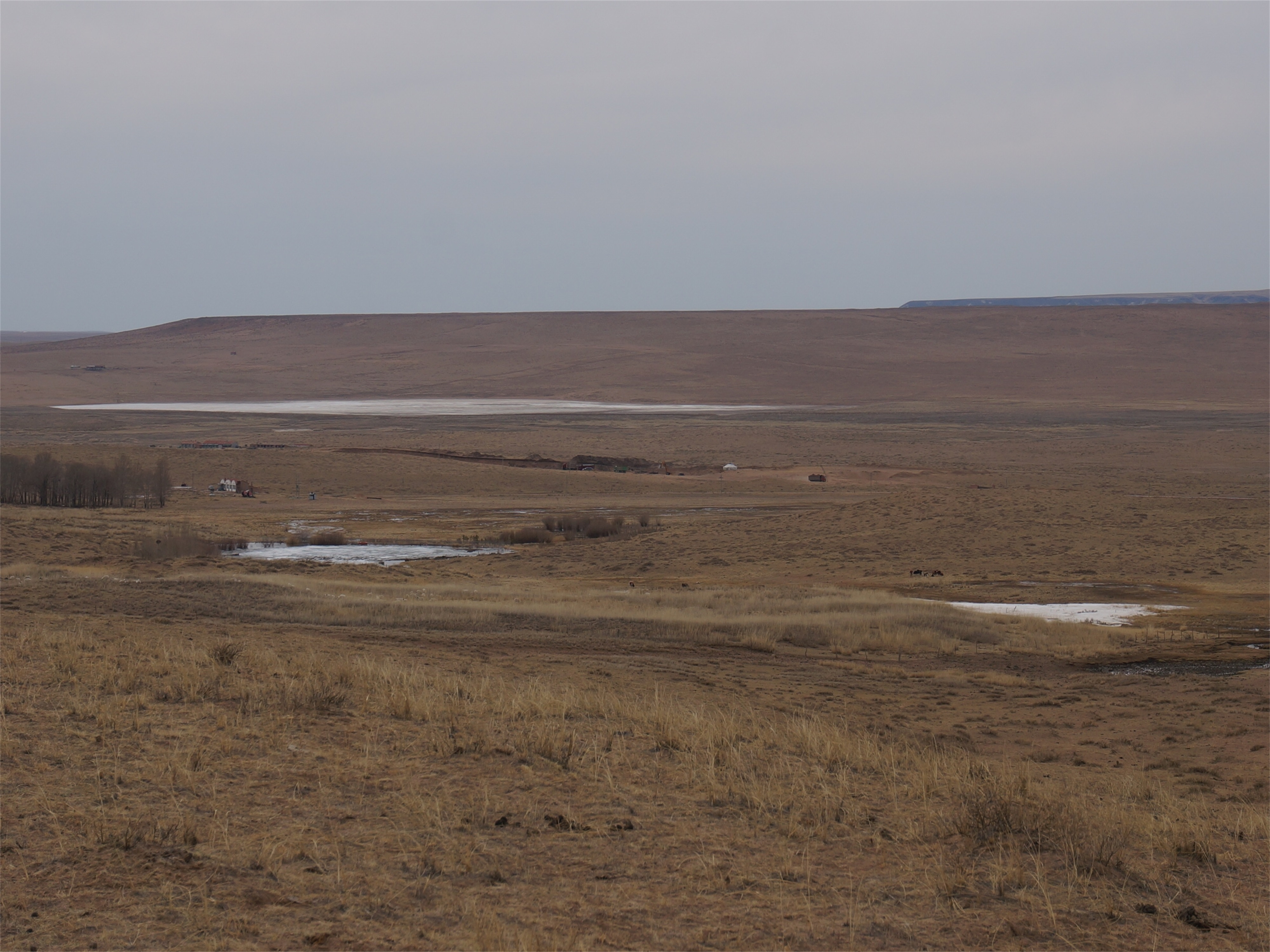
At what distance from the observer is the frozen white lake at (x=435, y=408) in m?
90.8

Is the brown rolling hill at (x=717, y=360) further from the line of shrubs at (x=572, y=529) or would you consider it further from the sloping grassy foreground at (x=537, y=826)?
the sloping grassy foreground at (x=537, y=826)

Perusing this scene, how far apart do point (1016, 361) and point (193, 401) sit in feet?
276

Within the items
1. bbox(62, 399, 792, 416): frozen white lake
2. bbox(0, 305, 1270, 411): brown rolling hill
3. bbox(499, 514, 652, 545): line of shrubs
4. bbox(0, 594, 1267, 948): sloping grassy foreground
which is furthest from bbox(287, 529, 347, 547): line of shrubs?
bbox(0, 305, 1270, 411): brown rolling hill

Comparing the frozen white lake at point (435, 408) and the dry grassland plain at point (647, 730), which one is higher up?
the frozen white lake at point (435, 408)

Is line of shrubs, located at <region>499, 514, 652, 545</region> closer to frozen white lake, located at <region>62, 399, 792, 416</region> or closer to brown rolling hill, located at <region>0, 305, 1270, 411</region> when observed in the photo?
frozen white lake, located at <region>62, 399, 792, 416</region>

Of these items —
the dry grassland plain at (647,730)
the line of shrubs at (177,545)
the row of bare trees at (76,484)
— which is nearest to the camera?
the dry grassland plain at (647,730)

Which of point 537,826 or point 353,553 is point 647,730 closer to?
point 537,826

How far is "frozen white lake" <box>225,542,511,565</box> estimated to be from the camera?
1045 inches

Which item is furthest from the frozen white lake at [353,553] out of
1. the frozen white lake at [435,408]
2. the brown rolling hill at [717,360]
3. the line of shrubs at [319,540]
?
the brown rolling hill at [717,360]

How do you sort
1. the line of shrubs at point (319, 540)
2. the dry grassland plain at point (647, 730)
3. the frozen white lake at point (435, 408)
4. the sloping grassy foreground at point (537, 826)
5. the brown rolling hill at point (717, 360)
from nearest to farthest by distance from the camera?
1. the sloping grassy foreground at point (537, 826)
2. the dry grassland plain at point (647, 730)
3. the line of shrubs at point (319, 540)
4. the frozen white lake at point (435, 408)
5. the brown rolling hill at point (717, 360)

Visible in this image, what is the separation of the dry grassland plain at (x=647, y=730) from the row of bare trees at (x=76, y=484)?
1328 millimetres

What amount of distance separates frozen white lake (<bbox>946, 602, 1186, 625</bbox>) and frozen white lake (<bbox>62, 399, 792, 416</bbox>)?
6848cm

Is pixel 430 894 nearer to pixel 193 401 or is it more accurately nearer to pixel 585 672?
pixel 585 672

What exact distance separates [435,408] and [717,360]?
4176cm
